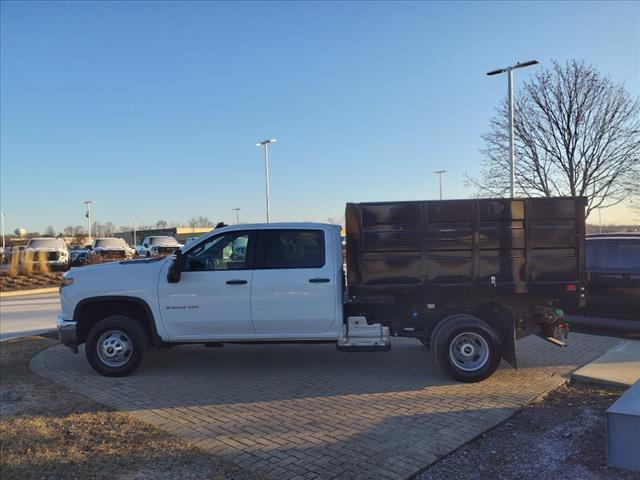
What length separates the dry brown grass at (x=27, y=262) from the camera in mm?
25109

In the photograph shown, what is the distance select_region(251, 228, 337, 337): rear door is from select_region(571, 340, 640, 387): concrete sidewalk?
3118mm

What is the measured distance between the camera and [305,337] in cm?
670

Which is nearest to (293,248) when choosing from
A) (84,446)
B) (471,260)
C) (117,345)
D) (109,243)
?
(471,260)

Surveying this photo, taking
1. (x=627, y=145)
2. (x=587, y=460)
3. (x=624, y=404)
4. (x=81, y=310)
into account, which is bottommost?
(x=587, y=460)

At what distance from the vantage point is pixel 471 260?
6426 mm

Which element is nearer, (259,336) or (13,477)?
(13,477)

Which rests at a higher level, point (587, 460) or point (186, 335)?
point (186, 335)

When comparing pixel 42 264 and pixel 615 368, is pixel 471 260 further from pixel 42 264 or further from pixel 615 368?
pixel 42 264

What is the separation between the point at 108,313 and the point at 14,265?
21.0 meters

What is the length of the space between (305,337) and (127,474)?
2.92 metres

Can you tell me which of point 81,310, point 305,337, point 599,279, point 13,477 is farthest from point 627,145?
point 13,477

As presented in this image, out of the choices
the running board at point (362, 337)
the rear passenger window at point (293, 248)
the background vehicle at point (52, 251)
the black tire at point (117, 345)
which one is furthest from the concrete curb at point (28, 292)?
the running board at point (362, 337)

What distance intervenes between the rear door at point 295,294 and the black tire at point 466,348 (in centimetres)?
132

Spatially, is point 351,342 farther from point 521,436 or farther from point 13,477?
point 13,477
